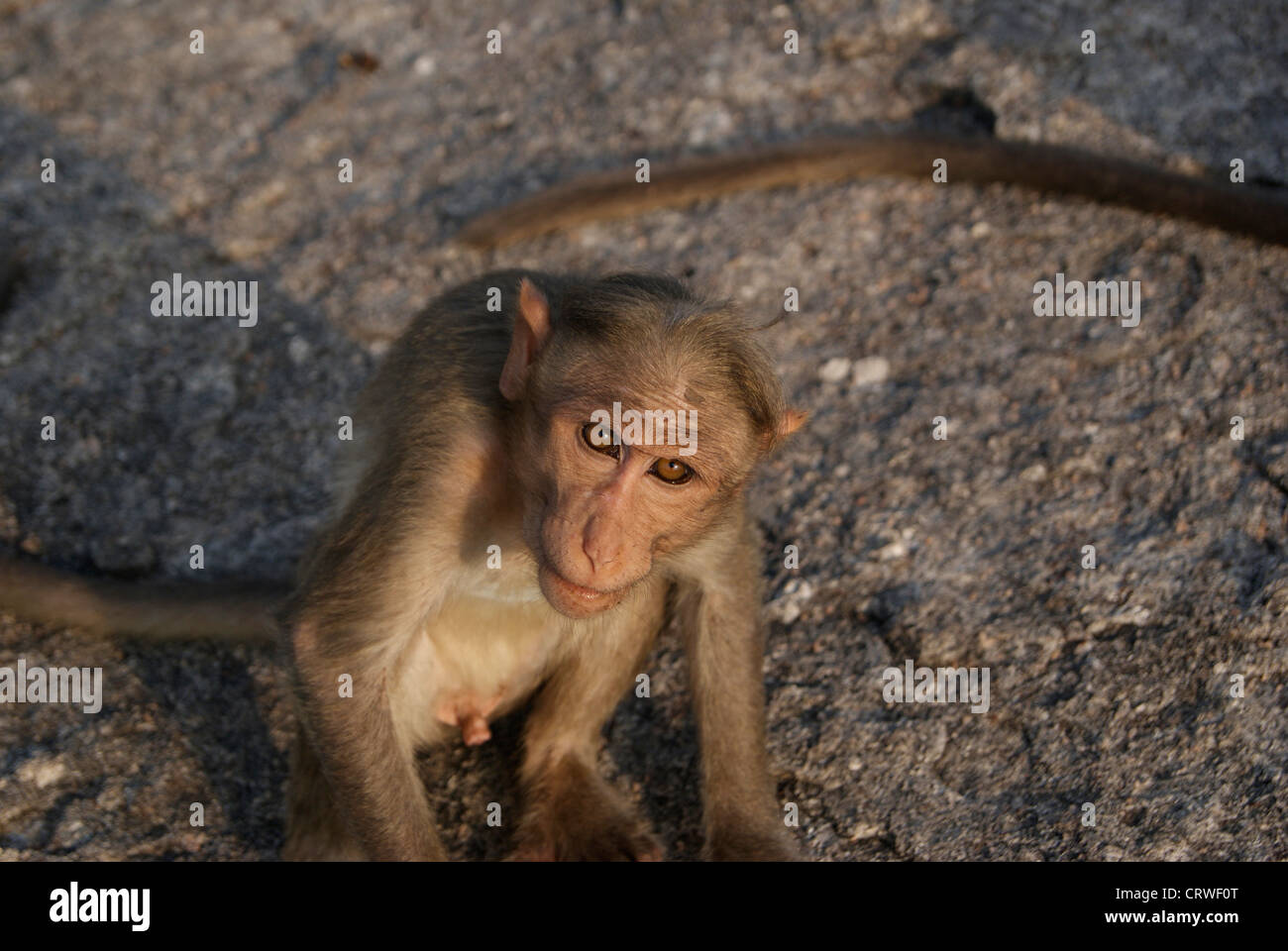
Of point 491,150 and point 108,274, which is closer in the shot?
point 108,274

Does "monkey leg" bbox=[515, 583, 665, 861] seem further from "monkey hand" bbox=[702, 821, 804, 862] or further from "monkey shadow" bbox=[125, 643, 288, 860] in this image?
"monkey shadow" bbox=[125, 643, 288, 860]

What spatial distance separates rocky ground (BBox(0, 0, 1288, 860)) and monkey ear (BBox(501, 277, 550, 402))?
1125 millimetres

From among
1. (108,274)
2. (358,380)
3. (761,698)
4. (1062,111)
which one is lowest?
(761,698)

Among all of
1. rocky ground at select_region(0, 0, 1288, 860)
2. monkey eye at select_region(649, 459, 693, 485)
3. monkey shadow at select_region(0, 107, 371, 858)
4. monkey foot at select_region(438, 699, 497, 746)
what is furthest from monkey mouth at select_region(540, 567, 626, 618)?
monkey shadow at select_region(0, 107, 371, 858)

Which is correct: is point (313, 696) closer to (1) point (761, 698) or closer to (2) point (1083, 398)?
(1) point (761, 698)

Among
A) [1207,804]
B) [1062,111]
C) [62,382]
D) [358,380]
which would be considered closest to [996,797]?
[1207,804]

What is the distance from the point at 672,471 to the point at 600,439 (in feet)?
0.50

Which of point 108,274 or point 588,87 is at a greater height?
point 588,87

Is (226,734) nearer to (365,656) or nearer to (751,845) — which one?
(365,656)

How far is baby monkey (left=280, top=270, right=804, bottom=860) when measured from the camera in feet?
8.48

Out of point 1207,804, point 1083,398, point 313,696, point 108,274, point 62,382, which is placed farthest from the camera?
point 108,274

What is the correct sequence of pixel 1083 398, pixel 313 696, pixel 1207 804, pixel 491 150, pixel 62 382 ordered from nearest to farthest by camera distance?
pixel 313 696, pixel 1207 804, pixel 1083 398, pixel 62 382, pixel 491 150

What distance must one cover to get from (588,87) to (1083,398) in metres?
2.44

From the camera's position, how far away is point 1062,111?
484 centimetres
